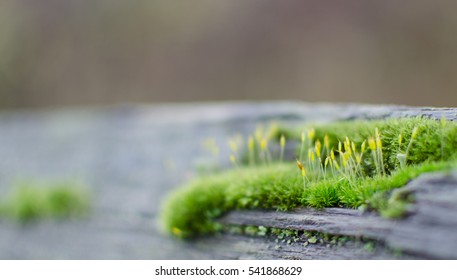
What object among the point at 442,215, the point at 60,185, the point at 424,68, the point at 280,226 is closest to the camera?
the point at 442,215

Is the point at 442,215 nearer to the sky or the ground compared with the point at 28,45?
nearer to the ground

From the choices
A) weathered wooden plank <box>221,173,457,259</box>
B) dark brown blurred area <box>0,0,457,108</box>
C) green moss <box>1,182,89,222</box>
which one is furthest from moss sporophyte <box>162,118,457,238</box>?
dark brown blurred area <box>0,0,457,108</box>

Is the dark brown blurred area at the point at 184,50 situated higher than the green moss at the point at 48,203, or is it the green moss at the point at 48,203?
the dark brown blurred area at the point at 184,50

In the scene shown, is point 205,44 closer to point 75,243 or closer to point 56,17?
point 56,17

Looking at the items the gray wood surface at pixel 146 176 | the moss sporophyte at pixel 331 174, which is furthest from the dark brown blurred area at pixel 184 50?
the moss sporophyte at pixel 331 174

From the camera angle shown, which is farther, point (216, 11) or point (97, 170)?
point (216, 11)

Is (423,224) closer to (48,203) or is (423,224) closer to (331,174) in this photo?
(331,174)

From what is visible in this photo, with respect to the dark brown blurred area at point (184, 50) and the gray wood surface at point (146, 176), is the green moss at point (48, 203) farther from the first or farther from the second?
the dark brown blurred area at point (184, 50)
